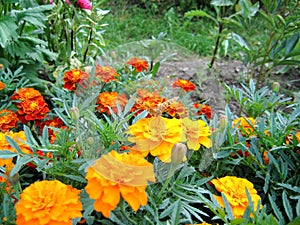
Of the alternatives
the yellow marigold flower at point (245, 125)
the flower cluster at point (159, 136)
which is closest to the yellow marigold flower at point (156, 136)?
the flower cluster at point (159, 136)

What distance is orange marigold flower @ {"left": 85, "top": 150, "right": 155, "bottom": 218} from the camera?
659 millimetres

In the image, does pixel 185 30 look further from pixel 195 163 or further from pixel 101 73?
pixel 195 163

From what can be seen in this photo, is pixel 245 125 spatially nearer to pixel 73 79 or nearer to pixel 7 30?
pixel 73 79

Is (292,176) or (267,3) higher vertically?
(267,3)

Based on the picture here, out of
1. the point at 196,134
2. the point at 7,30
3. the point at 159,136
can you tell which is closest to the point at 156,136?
the point at 159,136

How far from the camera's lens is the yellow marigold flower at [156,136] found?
0.80 m

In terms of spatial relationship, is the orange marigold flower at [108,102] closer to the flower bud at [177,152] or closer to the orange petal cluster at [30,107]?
the orange petal cluster at [30,107]

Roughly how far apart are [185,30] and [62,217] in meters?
3.11

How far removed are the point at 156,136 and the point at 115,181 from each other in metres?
0.17

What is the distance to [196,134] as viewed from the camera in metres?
0.92

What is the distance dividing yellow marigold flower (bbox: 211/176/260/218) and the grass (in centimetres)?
221

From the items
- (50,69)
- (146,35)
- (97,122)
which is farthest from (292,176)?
(146,35)

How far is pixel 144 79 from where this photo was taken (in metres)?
1.32

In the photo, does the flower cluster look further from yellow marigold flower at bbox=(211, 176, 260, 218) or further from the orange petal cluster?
the orange petal cluster
